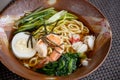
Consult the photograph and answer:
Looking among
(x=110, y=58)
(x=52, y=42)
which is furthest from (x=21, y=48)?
(x=110, y=58)

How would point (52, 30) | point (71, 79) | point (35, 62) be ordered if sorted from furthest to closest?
1. point (52, 30)
2. point (35, 62)
3. point (71, 79)

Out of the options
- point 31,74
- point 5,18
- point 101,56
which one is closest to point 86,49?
point 101,56

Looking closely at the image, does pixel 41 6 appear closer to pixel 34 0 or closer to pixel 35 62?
pixel 34 0

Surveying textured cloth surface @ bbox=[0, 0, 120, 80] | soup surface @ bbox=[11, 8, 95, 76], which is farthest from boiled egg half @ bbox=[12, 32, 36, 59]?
textured cloth surface @ bbox=[0, 0, 120, 80]

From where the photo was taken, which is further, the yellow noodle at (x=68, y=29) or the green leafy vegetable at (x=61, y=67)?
the yellow noodle at (x=68, y=29)

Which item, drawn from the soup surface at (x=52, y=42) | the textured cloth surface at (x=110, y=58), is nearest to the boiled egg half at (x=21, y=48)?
the soup surface at (x=52, y=42)

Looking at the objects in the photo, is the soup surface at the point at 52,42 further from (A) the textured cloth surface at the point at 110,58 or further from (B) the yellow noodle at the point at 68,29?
(A) the textured cloth surface at the point at 110,58

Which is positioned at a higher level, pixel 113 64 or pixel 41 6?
pixel 41 6

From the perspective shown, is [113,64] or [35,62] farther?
[113,64]

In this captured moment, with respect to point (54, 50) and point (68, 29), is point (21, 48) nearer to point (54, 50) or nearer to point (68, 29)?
point (54, 50)
